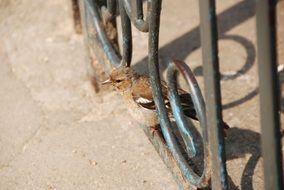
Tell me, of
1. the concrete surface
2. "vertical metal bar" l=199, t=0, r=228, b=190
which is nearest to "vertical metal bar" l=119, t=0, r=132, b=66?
the concrete surface

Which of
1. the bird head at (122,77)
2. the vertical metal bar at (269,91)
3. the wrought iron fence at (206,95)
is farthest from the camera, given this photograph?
the bird head at (122,77)

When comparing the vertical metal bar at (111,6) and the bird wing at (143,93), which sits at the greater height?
the vertical metal bar at (111,6)

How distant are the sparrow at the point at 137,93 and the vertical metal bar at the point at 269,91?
4.71 ft

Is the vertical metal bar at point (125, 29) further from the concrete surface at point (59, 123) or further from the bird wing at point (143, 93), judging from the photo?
the concrete surface at point (59, 123)

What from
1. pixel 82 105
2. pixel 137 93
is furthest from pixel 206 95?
pixel 82 105

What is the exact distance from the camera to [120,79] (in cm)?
455

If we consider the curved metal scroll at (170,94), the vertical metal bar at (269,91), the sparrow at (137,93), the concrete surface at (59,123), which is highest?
the vertical metal bar at (269,91)

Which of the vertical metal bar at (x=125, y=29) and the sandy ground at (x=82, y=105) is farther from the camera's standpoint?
the sandy ground at (x=82, y=105)

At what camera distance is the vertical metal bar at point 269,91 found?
231 centimetres

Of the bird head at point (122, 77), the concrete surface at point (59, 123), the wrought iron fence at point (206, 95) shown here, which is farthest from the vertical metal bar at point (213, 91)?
the bird head at point (122, 77)

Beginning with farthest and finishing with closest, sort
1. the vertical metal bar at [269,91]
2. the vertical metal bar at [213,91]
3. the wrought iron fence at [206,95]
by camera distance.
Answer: the vertical metal bar at [213,91] < the wrought iron fence at [206,95] < the vertical metal bar at [269,91]

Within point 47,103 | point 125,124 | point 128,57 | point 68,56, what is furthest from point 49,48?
point 128,57

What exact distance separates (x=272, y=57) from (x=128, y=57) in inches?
75.9

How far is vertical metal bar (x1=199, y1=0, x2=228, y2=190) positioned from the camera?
2.74 meters
